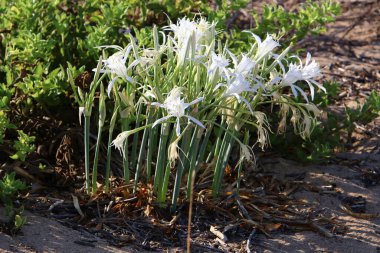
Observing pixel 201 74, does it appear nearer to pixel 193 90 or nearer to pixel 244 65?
pixel 193 90

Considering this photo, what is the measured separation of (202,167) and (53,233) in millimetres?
955

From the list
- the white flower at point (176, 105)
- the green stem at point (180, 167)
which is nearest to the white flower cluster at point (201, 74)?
the white flower at point (176, 105)

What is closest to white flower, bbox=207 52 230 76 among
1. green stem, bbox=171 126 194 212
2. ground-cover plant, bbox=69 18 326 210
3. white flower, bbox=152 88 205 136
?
ground-cover plant, bbox=69 18 326 210

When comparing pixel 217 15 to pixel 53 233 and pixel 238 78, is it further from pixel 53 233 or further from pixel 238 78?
pixel 53 233

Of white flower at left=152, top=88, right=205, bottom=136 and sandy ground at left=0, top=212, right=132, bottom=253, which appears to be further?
sandy ground at left=0, top=212, right=132, bottom=253

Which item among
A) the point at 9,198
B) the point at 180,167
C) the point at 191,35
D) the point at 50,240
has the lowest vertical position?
the point at 50,240

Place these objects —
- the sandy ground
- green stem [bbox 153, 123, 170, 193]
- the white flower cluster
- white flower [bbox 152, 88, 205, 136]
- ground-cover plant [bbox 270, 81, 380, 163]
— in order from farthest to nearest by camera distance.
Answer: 1. ground-cover plant [bbox 270, 81, 380, 163]
2. green stem [bbox 153, 123, 170, 193]
3. the sandy ground
4. the white flower cluster
5. white flower [bbox 152, 88, 205, 136]

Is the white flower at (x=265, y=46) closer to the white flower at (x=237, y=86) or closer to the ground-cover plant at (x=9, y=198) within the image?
the white flower at (x=237, y=86)

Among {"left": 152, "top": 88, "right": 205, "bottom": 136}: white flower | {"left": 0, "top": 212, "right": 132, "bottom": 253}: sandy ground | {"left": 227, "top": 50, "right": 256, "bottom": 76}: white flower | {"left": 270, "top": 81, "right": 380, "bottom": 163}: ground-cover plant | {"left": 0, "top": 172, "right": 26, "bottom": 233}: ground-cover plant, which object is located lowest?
{"left": 0, "top": 212, "right": 132, "bottom": 253}: sandy ground

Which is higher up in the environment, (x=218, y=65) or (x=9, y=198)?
(x=218, y=65)

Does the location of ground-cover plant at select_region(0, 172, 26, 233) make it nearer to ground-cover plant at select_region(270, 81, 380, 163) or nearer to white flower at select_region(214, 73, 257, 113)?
white flower at select_region(214, 73, 257, 113)

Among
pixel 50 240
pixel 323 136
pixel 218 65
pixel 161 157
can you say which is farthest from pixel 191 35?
pixel 323 136

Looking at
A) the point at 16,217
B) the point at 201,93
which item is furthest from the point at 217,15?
the point at 16,217

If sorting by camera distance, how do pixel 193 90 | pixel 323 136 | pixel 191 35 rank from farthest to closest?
1. pixel 323 136
2. pixel 193 90
3. pixel 191 35
